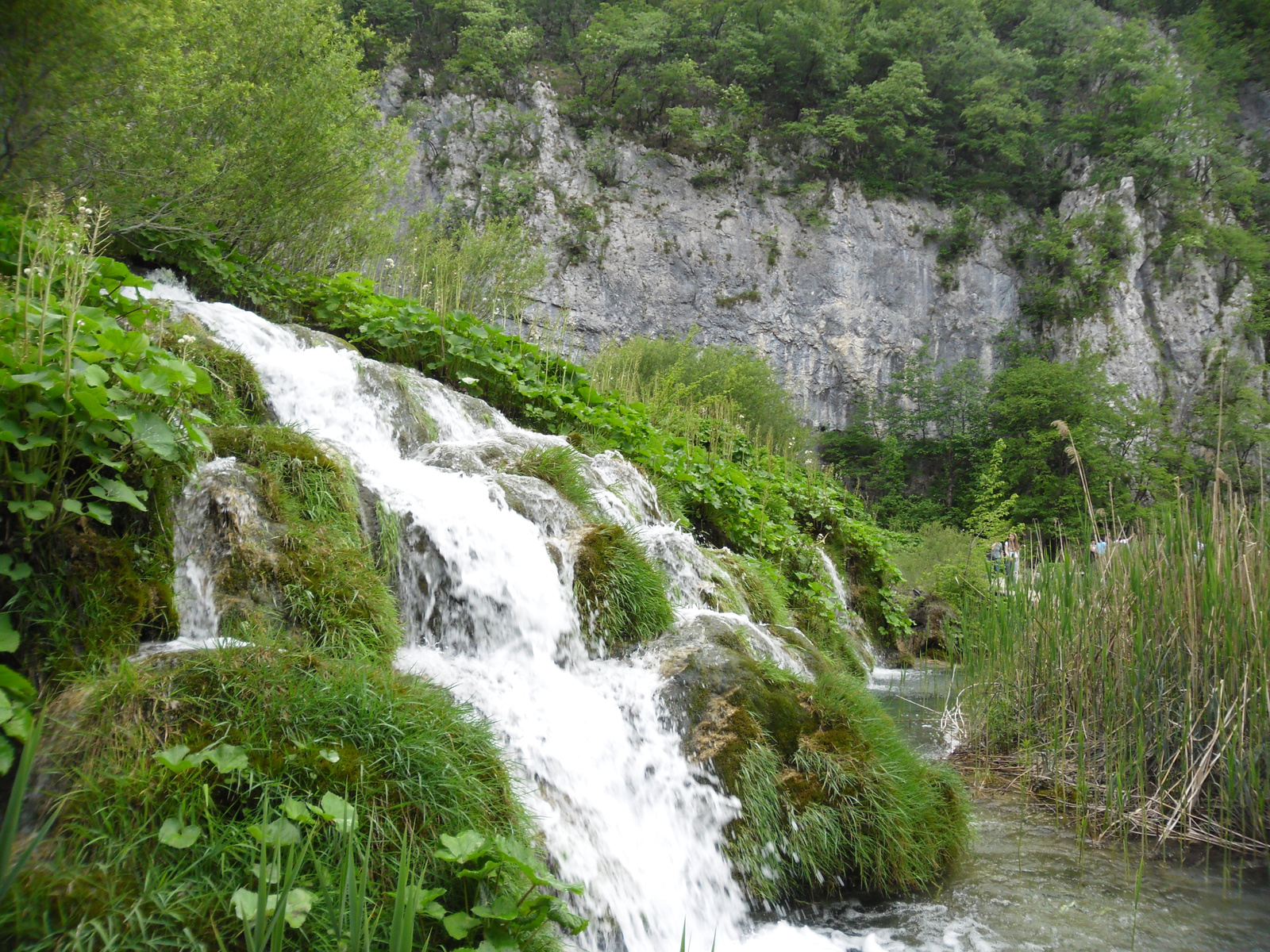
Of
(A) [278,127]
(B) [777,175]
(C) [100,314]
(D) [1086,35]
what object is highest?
(D) [1086,35]

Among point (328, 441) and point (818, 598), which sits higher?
point (328, 441)

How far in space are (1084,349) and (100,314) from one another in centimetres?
2387

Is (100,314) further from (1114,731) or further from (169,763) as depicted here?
(1114,731)

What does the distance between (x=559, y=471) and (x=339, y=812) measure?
138 inches

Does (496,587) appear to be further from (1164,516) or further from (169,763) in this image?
(1164,516)

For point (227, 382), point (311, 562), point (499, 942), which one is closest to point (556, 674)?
point (311, 562)

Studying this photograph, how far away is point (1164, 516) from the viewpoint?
3715mm

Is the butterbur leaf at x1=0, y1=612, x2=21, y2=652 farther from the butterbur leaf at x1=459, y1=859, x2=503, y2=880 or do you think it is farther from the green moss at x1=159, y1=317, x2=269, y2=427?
the green moss at x1=159, y1=317, x2=269, y2=427

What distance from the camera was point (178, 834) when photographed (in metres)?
1.65

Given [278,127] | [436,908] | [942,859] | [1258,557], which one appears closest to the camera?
[436,908]

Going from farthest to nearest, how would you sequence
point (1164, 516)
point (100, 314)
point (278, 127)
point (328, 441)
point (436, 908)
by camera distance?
point (278, 127), point (328, 441), point (1164, 516), point (100, 314), point (436, 908)

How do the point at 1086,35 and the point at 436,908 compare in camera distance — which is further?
the point at 1086,35

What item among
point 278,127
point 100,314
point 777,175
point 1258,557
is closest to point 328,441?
point 100,314

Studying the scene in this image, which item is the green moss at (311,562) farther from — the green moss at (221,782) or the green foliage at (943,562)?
the green foliage at (943,562)
